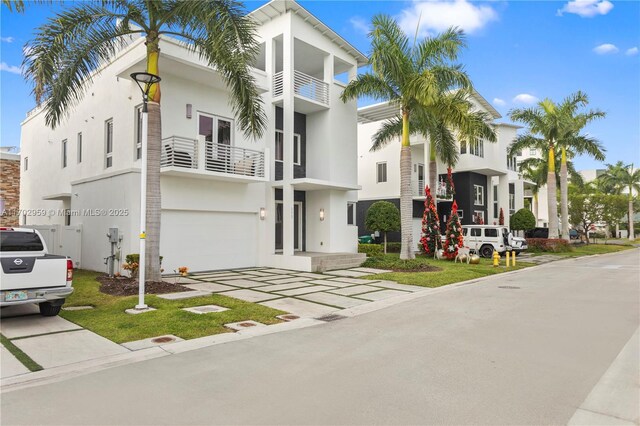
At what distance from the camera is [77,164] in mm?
17703

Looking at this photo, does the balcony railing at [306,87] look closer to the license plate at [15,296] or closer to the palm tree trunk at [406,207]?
the palm tree trunk at [406,207]

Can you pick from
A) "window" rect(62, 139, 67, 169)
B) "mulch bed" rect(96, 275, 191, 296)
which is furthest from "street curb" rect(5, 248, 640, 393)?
"window" rect(62, 139, 67, 169)

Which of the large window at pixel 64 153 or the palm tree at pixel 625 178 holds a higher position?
the palm tree at pixel 625 178

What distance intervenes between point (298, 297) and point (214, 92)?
375 inches

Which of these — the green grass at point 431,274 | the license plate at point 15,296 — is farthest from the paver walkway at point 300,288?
the license plate at point 15,296

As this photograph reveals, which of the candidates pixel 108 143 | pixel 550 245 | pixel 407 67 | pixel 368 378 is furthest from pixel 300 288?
pixel 550 245

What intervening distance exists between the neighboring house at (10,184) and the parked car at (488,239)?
84.4 feet

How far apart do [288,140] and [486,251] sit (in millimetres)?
13914

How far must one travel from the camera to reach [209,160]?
14.8 m

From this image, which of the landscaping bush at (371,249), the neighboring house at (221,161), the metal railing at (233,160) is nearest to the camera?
the neighboring house at (221,161)

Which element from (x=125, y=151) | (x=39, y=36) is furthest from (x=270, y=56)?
(x=39, y=36)

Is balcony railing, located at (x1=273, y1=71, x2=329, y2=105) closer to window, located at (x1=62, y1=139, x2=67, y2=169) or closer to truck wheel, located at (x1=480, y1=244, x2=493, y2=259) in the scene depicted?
window, located at (x1=62, y1=139, x2=67, y2=169)

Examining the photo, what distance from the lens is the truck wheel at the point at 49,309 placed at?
773 centimetres

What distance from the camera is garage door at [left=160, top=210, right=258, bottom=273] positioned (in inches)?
574
